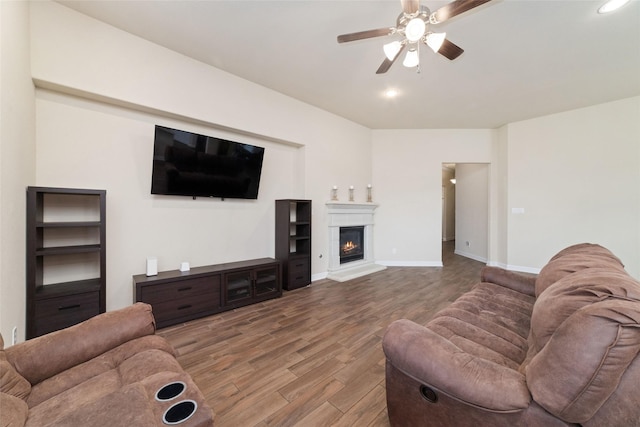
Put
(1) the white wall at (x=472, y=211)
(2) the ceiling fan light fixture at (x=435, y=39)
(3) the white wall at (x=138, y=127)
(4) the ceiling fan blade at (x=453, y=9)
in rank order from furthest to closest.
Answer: (1) the white wall at (x=472, y=211)
(3) the white wall at (x=138, y=127)
(2) the ceiling fan light fixture at (x=435, y=39)
(4) the ceiling fan blade at (x=453, y=9)

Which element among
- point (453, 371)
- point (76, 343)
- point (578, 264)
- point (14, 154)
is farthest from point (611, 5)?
point (14, 154)

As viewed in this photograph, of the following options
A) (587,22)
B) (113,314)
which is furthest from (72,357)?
(587,22)

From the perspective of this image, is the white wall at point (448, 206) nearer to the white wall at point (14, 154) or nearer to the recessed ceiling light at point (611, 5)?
the recessed ceiling light at point (611, 5)

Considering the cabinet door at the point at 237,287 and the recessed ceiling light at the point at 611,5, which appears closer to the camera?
the recessed ceiling light at the point at 611,5

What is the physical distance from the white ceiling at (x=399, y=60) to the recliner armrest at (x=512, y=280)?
2315 mm

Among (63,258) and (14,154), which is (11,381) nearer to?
(14,154)

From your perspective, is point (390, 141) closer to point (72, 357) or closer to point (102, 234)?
point (102, 234)

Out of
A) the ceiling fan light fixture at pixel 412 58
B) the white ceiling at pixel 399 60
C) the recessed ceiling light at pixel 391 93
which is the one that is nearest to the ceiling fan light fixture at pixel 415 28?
the ceiling fan light fixture at pixel 412 58

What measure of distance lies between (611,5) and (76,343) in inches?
184

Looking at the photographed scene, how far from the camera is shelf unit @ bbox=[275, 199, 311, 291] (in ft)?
12.6

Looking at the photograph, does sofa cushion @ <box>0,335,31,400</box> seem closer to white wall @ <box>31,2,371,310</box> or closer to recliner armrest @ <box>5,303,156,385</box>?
recliner armrest @ <box>5,303,156,385</box>

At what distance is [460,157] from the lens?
5562 mm

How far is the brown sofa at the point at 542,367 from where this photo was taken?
81cm

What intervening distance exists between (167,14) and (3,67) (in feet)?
4.44
